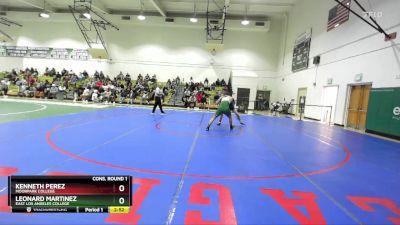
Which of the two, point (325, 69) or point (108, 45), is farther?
point (108, 45)

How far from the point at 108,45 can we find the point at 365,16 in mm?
23139

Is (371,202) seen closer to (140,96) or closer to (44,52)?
(140,96)

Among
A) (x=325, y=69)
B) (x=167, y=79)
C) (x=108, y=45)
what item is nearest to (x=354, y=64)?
(x=325, y=69)

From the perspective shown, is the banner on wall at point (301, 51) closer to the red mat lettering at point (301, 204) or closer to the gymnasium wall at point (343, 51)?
the gymnasium wall at point (343, 51)

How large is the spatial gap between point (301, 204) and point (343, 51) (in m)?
13.4

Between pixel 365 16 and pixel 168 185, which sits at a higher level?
pixel 365 16

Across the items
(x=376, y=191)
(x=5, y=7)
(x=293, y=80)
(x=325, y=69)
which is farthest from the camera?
(x=5, y=7)

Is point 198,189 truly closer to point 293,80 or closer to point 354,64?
point 354,64

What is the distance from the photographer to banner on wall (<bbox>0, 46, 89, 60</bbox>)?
26.7 m

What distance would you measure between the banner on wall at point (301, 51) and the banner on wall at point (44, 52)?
2085cm

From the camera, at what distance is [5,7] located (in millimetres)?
26156

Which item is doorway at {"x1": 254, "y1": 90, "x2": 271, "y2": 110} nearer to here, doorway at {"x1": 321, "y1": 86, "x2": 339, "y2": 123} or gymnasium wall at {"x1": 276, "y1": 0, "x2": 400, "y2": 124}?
gymnasium wall at {"x1": 276, "y1": 0, "x2": 400, "y2": 124}

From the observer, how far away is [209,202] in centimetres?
308
